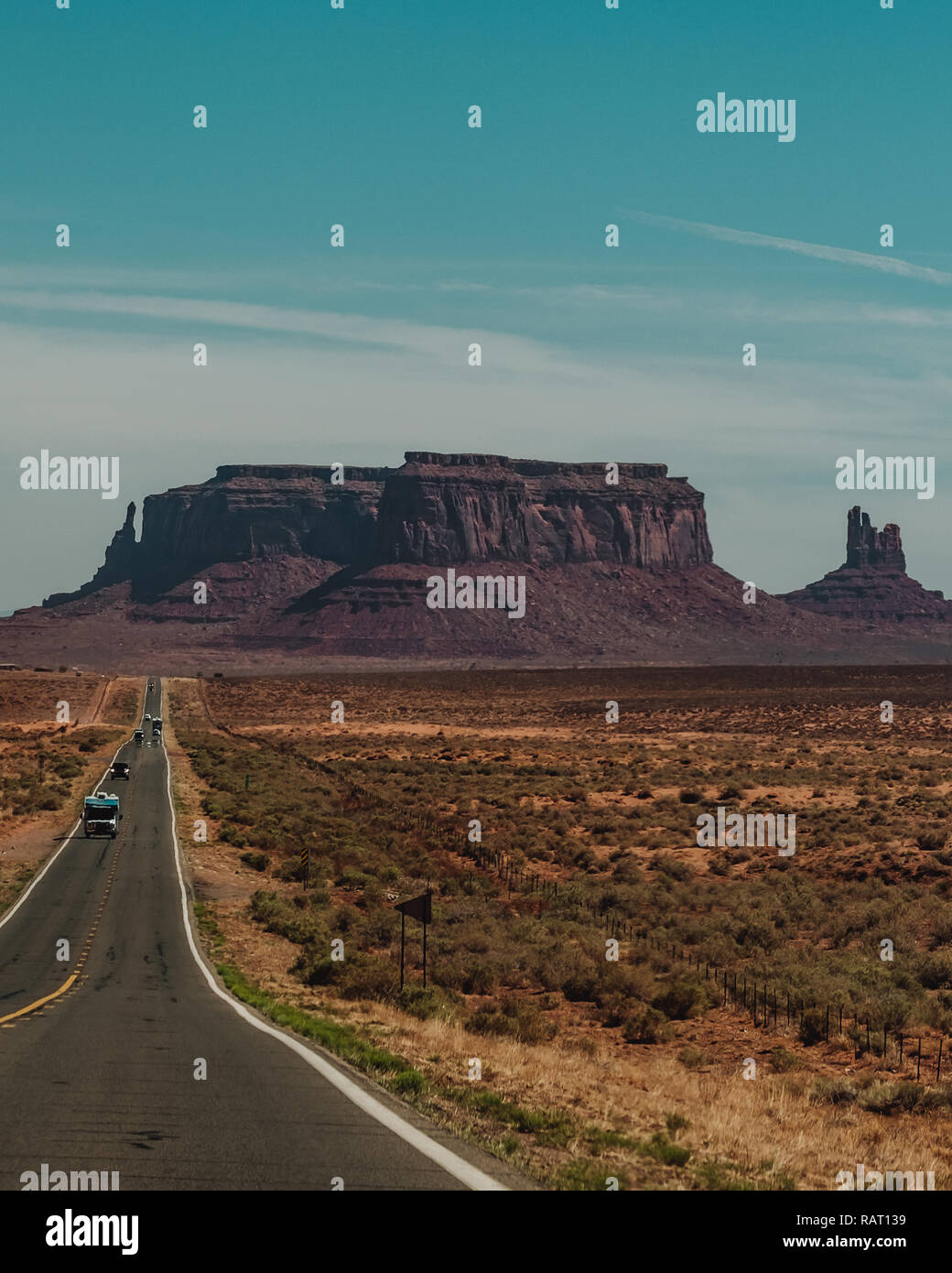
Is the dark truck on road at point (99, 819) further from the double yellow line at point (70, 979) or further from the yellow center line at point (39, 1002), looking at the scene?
the yellow center line at point (39, 1002)

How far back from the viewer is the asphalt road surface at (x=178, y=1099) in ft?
27.2

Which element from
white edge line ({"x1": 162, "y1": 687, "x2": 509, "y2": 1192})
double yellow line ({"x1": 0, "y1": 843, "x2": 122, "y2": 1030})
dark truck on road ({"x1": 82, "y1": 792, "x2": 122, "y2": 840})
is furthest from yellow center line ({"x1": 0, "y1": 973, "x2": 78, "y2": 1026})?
dark truck on road ({"x1": 82, "y1": 792, "x2": 122, "y2": 840})

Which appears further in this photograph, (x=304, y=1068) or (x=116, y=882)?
(x=116, y=882)

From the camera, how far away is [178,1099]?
10.5 metres

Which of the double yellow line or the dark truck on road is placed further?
the dark truck on road

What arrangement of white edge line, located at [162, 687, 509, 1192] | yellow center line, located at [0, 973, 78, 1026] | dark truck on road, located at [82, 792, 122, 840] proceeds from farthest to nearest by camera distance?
dark truck on road, located at [82, 792, 122, 840] < yellow center line, located at [0, 973, 78, 1026] < white edge line, located at [162, 687, 509, 1192]

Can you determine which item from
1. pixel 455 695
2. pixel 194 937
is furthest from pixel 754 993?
pixel 455 695

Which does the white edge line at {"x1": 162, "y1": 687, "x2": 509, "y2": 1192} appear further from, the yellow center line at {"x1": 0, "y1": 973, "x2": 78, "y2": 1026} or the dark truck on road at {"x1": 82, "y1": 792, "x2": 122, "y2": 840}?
the dark truck on road at {"x1": 82, "y1": 792, "x2": 122, "y2": 840}

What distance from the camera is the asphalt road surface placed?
27.2 ft

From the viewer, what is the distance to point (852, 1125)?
13.4 meters
